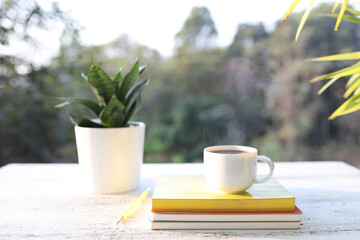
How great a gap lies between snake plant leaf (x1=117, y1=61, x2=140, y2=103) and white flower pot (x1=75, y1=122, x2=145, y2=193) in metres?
0.10

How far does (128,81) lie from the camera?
0.84 metres

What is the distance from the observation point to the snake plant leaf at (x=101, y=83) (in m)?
0.79

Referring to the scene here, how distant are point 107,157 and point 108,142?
0.04 metres

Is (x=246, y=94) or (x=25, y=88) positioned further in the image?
(x=246, y=94)

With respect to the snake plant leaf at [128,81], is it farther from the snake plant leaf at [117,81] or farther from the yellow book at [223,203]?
the yellow book at [223,203]

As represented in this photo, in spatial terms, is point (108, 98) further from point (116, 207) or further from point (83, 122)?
point (116, 207)

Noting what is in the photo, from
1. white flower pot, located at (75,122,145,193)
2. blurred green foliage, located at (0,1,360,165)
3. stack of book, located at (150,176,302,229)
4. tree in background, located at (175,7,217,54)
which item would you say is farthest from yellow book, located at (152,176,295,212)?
tree in background, located at (175,7,217,54)

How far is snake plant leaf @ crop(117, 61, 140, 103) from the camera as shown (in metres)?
0.81

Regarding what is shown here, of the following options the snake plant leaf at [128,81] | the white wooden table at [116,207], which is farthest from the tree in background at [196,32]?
the snake plant leaf at [128,81]

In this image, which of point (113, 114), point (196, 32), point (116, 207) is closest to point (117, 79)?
point (113, 114)

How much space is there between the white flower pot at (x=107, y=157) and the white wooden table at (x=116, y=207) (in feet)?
0.10

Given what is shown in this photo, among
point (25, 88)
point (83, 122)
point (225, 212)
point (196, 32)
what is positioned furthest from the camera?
point (196, 32)

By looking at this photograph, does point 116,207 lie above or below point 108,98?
below

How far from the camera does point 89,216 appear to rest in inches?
26.4
